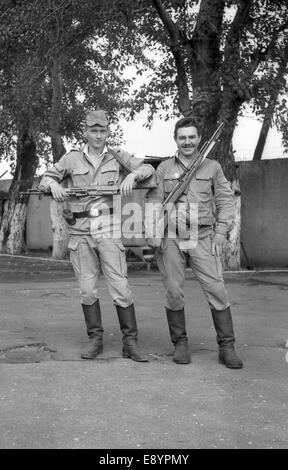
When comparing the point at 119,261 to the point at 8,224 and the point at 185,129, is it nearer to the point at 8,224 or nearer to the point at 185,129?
the point at 185,129

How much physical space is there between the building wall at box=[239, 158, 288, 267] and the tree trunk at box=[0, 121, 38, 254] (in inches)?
→ 296

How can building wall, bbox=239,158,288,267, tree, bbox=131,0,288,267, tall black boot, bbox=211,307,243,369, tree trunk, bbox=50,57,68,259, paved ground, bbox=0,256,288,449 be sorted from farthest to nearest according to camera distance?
1. tree trunk, bbox=50,57,68,259
2. building wall, bbox=239,158,288,267
3. tree, bbox=131,0,288,267
4. tall black boot, bbox=211,307,243,369
5. paved ground, bbox=0,256,288,449

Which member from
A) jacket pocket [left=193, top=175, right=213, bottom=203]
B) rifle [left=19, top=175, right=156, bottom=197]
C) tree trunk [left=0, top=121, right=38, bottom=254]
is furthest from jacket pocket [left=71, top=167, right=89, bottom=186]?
tree trunk [left=0, top=121, right=38, bottom=254]

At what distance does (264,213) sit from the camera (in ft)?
51.2

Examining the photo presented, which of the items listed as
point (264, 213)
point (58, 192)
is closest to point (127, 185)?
point (58, 192)

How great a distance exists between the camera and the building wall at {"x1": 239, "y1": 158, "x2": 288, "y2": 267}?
15336mm

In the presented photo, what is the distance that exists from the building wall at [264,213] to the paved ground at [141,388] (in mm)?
7011

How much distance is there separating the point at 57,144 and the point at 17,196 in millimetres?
3704

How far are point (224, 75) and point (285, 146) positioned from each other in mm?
5007

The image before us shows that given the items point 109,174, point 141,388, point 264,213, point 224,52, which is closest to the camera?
point 141,388

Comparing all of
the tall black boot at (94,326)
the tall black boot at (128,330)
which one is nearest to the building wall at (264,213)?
the tall black boot at (94,326)

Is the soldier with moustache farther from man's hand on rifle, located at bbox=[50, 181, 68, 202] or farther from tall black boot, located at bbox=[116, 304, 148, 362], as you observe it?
man's hand on rifle, located at bbox=[50, 181, 68, 202]

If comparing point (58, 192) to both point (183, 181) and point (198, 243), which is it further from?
point (198, 243)

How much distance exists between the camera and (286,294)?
10.3 meters
